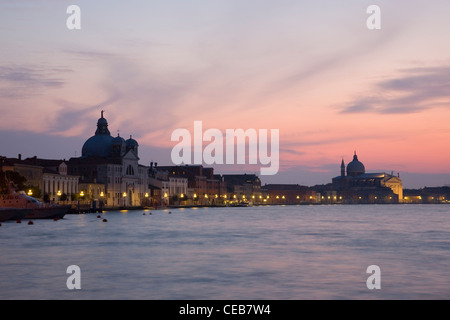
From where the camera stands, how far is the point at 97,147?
511ft

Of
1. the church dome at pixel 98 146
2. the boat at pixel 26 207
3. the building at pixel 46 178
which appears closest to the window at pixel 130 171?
the church dome at pixel 98 146

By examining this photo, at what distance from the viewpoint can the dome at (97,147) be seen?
6122 inches

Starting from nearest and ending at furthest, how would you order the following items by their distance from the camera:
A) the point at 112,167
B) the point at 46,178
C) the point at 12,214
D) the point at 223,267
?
the point at 223,267
the point at 12,214
the point at 46,178
the point at 112,167

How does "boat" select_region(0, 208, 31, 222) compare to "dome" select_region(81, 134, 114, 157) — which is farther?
"dome" select_region(81, 134, 114, 157)

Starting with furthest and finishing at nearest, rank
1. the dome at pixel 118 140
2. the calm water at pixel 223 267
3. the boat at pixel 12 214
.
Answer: the dome at pixel 118 140 < the boat at pixel 12 214 < the calm water at pixel 223 267

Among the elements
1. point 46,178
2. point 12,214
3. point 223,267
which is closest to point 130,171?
point 46,178

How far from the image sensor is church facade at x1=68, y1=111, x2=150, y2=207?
150m

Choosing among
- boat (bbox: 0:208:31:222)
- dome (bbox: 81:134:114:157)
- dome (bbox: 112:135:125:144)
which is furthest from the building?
boat (bbox: 0:208:31:222)

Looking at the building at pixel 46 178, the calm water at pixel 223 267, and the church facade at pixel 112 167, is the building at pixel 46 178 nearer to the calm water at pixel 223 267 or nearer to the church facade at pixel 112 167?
the church facade at pixel 112 167

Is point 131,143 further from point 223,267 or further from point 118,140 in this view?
point 223,267

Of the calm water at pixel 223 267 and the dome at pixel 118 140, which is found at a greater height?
the dome at pixel 118 140

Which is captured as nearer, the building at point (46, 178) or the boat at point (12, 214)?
the boat at point (12, 214)

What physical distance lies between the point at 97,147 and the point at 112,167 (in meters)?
6.83

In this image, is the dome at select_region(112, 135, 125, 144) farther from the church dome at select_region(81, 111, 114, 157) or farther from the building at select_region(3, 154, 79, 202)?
the building at select_region(3, 154, 79, 202)
